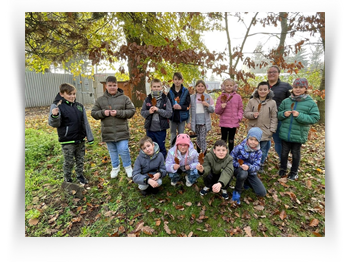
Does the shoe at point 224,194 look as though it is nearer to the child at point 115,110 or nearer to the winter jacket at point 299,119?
the winter jacket at point 299,119

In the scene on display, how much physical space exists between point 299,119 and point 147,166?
3218 mm

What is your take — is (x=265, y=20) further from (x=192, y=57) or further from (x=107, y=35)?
(x=107, y=35)

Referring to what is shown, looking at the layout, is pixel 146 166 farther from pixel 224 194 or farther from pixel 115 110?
pixel 224 194

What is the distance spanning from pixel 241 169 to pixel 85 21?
6.86m

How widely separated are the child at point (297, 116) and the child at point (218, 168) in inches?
58.3

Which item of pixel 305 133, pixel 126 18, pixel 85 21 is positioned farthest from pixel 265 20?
pixel 85 21

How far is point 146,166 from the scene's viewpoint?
11.2 feet

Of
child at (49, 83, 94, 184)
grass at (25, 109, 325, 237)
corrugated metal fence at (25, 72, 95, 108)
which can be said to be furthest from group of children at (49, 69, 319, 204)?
corrugated metal fence at (25, 72, 95, 108)

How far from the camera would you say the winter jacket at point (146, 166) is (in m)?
3.34

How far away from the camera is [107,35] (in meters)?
7.55

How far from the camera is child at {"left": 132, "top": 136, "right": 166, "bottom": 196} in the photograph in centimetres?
332

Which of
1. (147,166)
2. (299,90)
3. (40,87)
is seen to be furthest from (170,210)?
(40,87)

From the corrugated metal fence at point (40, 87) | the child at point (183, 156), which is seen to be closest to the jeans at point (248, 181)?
the child at point (183, 156)

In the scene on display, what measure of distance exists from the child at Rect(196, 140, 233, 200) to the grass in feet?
0.98
